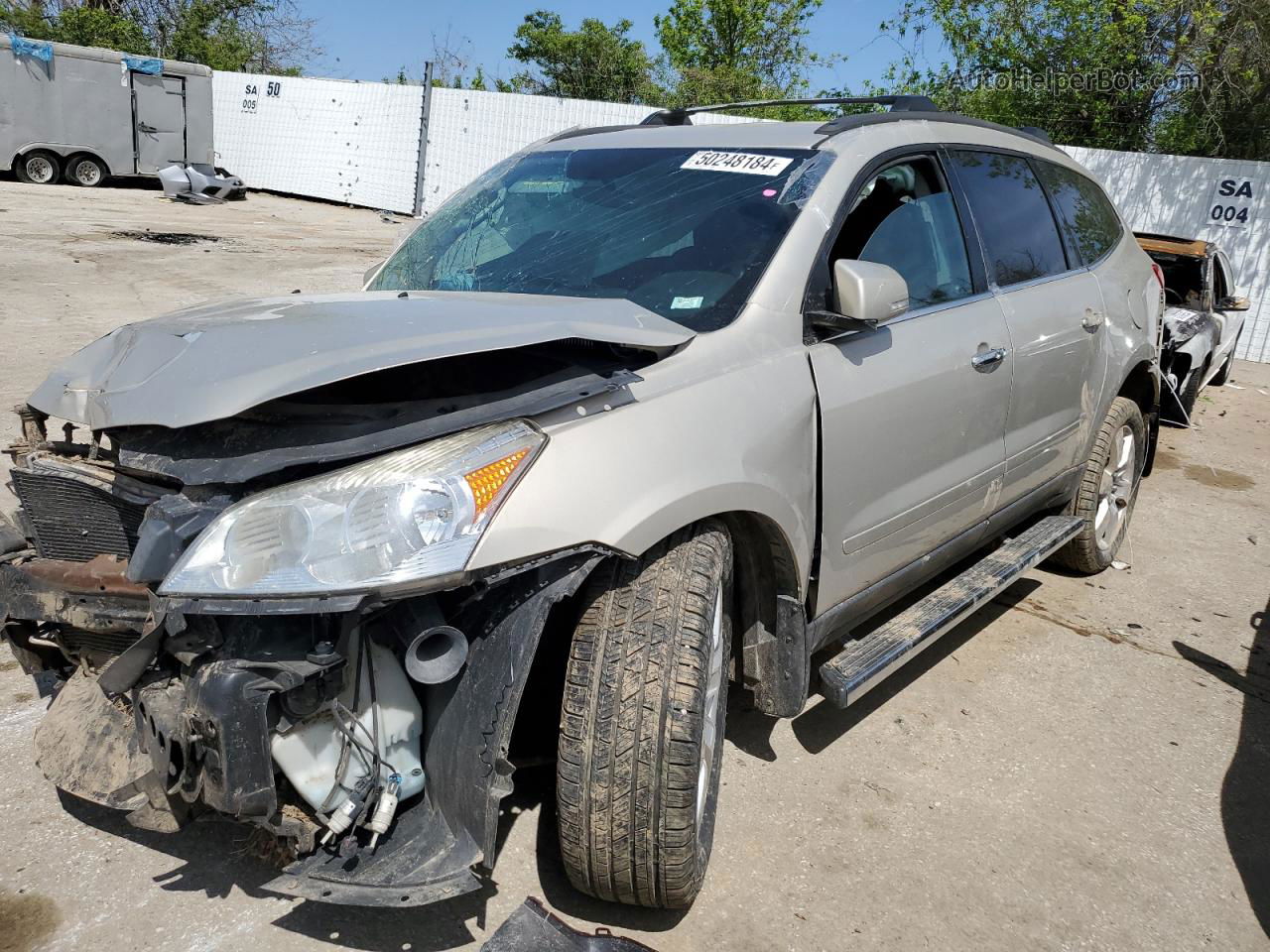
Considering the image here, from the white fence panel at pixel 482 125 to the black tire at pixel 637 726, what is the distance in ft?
54.1

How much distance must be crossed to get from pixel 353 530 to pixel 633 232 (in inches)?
60.8

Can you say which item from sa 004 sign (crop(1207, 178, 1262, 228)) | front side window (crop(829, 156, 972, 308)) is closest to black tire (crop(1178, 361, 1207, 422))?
sa 004 sign (crop(1207, 178, 1262, 228))

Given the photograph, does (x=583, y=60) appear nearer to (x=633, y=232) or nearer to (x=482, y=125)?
(x=482, y=125)

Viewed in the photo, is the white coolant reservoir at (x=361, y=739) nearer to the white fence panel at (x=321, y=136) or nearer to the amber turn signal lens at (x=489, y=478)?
the amber turn signal lens at (x=489, y=478)

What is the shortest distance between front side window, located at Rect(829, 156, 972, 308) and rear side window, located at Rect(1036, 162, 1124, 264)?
1075 mm

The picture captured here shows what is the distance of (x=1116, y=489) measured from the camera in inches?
195

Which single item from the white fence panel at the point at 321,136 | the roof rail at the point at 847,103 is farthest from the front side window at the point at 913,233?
the white fence panel at the point at 321,136

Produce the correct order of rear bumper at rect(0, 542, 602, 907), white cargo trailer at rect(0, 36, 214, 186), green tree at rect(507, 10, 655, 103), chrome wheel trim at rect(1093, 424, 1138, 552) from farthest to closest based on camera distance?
green tree at rect(507, 10, 655, 103)
white cargo trailer at rect(0, 36, 214, 186)
chrome wheel trim at rect(1093, 424, 1138, 552)
rear bumper at rect(0, 542, 602, 907)

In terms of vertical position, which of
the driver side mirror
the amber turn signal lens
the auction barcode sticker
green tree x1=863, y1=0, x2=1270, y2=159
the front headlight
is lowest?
the front headlight

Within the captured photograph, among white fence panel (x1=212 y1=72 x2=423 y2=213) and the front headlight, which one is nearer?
the front headlight

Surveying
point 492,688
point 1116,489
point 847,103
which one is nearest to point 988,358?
point 847,103

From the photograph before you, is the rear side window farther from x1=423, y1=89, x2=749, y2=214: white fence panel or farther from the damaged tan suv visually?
x1=423, y1=89, x2=749, y2=214: white fence panel

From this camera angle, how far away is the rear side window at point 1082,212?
429 cm

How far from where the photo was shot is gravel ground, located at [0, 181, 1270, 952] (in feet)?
7.93
